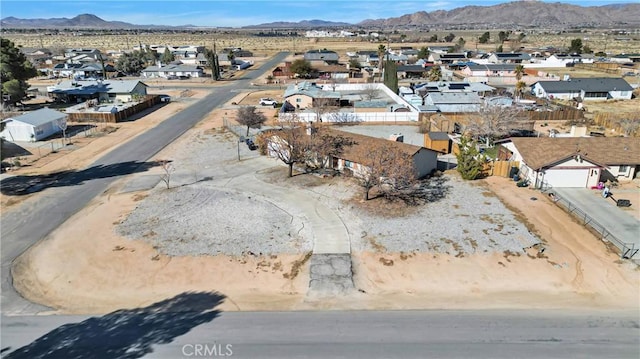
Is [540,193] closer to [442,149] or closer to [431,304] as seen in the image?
[442,149]

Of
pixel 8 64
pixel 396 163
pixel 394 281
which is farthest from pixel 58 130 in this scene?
pixel 394 281

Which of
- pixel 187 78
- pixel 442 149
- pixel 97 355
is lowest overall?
pixel 97 355

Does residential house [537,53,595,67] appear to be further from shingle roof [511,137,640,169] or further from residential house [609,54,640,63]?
shingle roof [511,137,640,169]

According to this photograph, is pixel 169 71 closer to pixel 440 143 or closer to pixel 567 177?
pixel 440 143

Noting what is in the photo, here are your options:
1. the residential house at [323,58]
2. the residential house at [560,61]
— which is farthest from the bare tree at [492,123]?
the residential house at [560,61]

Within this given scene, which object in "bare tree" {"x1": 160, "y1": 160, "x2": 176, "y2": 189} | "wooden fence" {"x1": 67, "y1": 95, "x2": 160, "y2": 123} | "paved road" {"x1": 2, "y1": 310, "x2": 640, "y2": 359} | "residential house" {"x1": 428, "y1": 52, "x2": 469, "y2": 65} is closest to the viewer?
"paved road" {"x1": 2, "y1": 310, "x2": 640, "y2": 359}

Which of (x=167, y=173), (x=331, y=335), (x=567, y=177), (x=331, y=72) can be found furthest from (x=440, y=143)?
(x=331, y=72)

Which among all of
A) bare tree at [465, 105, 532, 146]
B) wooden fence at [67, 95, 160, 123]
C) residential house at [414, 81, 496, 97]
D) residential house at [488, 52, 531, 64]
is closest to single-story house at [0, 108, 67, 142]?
wooden fence at [67, 95, 160, 123]
